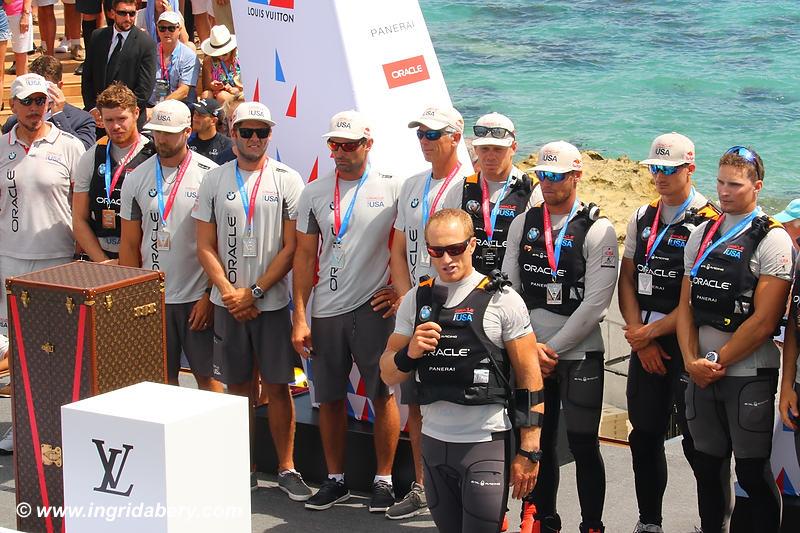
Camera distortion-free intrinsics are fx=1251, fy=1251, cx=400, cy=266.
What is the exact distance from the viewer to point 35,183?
7.21 m

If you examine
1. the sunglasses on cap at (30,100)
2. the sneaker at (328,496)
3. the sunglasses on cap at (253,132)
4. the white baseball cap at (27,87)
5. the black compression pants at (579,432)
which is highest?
the white baseball cap at (27,87)

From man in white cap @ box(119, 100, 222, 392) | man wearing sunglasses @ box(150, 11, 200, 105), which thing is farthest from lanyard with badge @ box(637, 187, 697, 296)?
man wearing sunglasses @ box(150, 11, 200, 105)

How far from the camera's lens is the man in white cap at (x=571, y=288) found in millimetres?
5613

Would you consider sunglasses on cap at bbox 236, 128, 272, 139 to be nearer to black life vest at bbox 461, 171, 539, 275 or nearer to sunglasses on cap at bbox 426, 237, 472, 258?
black life vest at bbox 461, 171, 539, 275

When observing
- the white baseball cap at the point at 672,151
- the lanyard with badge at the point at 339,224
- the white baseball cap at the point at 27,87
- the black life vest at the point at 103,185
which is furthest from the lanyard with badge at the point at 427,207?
the white baseball cap at the point at 27,87

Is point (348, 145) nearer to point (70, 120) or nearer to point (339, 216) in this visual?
point (339, 216)

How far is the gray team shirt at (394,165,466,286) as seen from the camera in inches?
240

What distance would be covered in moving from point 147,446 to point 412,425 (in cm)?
249

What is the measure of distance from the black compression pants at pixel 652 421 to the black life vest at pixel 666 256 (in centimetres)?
18

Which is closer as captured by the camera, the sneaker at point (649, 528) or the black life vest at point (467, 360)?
the black life vest at point (467, 360)

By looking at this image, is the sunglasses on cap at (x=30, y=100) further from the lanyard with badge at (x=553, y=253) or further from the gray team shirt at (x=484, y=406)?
the gray team shirt at (x=484, y=406)

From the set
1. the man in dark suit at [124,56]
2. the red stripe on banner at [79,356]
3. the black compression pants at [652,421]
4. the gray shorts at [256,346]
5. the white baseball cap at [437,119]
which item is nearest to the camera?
the red stripe on banner at [79,356]

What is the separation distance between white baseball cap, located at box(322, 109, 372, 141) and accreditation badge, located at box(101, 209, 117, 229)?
1.48m

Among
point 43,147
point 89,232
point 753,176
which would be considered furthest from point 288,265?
point 753,176
